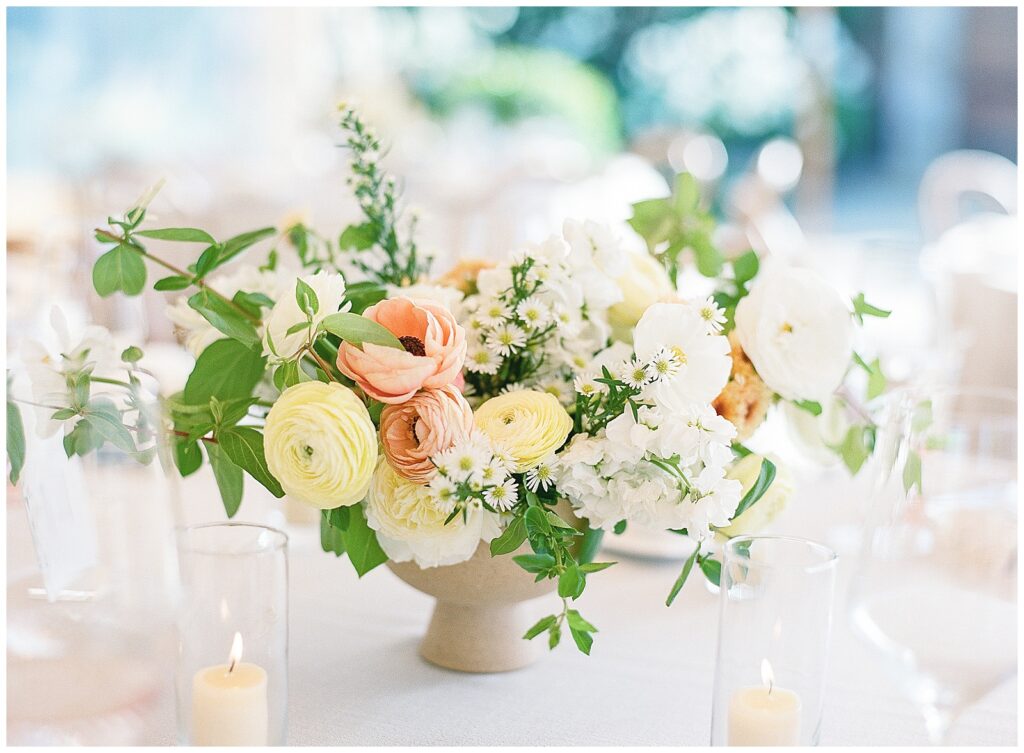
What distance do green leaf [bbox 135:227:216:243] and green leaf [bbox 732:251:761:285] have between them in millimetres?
381

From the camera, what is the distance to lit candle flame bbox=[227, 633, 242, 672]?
581 mm

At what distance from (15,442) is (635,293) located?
0.40 m

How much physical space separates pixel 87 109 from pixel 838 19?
13.7 feet

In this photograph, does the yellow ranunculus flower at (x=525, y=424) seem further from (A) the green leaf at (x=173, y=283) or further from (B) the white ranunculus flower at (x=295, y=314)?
(A) the green leaf at (x=173, y=283)

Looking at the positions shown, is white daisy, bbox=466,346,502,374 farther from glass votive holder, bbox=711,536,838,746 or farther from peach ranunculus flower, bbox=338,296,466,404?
glass votive holder, bbox=711,536,838,746

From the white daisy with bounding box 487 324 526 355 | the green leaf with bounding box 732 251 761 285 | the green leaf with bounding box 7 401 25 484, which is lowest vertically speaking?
the green leaf with bounding box 7 401 25 484

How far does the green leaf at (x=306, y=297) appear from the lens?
57 centimetres

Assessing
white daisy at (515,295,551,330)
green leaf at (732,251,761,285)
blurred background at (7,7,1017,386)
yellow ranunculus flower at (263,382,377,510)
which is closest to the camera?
yellow ranunculus flower at (263,382,377,510)

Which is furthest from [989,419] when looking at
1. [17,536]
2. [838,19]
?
[838,19]

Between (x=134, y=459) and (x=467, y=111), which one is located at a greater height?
(x=467, y=111)

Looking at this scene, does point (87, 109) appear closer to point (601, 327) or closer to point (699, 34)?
point (699, 34)

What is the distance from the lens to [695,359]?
0.60 metres

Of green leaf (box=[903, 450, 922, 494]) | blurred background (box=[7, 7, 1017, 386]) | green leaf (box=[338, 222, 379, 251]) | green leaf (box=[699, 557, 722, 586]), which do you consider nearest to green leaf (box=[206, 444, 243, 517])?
green leaf (box=[338, 222, 379, 251])

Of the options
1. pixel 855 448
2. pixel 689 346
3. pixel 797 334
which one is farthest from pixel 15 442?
pixel 855 448
